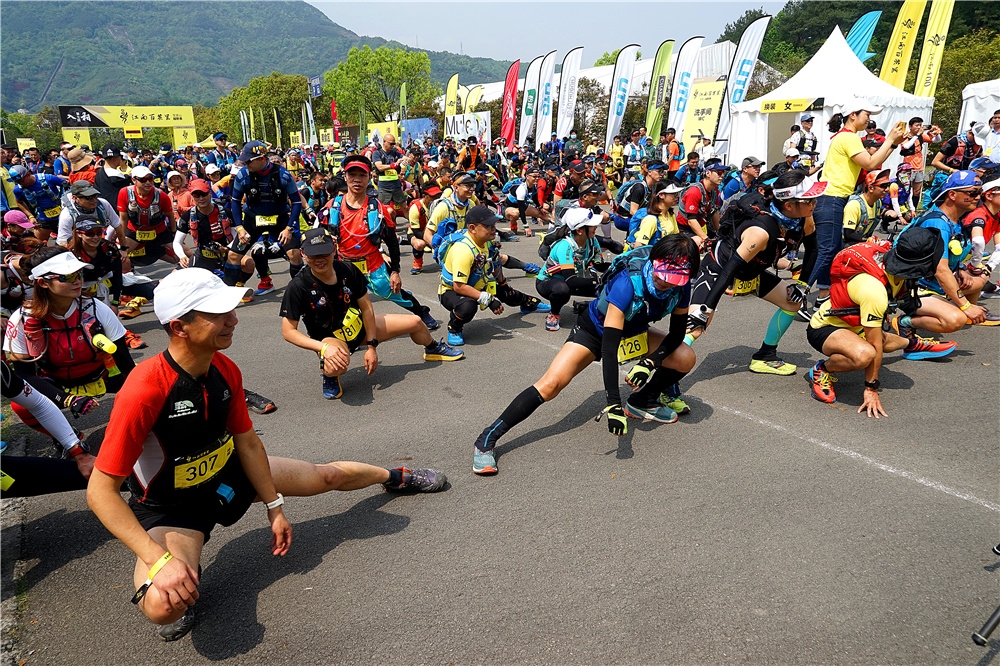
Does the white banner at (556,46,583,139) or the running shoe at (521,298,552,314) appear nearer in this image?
the running shoe at (521,298,552,314)

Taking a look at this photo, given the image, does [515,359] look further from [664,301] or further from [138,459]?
[138,459]

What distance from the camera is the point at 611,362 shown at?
3822 mm

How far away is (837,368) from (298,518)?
413 cm

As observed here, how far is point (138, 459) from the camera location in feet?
8.36

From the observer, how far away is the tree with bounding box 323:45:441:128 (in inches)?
2830

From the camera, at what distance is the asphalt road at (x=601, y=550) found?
2572mm

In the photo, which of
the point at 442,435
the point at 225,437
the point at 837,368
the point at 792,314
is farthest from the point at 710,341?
the point at 225,437

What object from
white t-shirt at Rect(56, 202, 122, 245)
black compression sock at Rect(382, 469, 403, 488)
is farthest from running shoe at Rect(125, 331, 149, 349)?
black compression sock at Rect(382, 469, 403, 488)

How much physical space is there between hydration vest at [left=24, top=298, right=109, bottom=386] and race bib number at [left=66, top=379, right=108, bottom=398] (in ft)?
0.11

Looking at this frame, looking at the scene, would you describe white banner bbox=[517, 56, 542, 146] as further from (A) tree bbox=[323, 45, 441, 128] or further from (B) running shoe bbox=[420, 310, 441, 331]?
(A) tree bbox=[323, 45, 441, 128]

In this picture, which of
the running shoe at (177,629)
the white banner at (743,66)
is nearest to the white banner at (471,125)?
the white banner at (743,66)

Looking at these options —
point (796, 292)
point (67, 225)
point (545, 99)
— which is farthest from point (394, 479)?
point (545, 99)

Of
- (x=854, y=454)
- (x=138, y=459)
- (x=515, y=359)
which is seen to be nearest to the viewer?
(x=138, y=459)

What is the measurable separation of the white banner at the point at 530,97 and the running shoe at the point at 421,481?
28.2 metres
